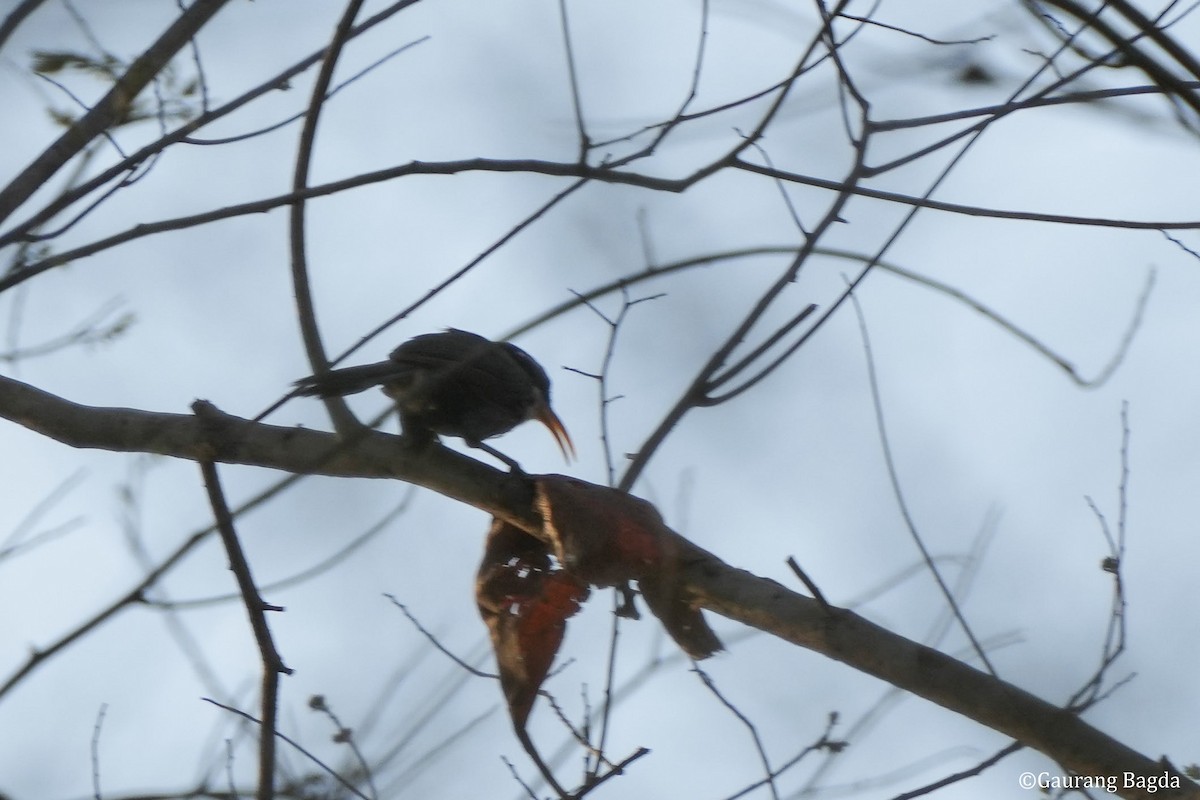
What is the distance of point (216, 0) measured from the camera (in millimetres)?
3066

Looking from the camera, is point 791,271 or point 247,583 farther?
point 791,271

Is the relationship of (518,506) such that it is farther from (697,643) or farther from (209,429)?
(209,429)

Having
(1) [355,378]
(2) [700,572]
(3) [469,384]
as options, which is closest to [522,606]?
(2) [700,572]

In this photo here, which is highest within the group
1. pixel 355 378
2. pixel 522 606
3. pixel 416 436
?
pixel 355 378

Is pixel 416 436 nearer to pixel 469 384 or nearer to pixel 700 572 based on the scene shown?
pixel 700 572

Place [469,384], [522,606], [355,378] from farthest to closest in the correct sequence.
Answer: [469,384]
[355,378]
[522,606]

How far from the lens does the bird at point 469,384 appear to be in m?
4.20

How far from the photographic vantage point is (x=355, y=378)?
13.4ft

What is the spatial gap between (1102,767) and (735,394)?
3.92 ft

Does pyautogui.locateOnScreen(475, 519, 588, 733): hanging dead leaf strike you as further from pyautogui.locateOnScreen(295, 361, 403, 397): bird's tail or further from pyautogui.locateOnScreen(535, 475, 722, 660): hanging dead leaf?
pyautogui.locateOnScreen(295, 361, 403, 397): bird's tail

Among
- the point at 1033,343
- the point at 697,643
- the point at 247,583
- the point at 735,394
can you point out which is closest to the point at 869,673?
the point at 697,643

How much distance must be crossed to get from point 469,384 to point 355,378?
690 mm

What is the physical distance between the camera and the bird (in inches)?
165

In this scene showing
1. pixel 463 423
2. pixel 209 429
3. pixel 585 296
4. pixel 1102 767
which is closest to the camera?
pixel 1102 767
